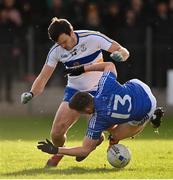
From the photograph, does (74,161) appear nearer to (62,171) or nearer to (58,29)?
(62,171)

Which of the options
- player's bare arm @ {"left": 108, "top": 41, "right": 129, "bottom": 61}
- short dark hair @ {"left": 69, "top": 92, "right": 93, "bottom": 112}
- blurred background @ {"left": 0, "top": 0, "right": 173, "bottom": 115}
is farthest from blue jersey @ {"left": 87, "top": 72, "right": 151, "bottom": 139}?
blurred background @ {"left": 0, "top": 0, "right": 173, "bottom": 115}

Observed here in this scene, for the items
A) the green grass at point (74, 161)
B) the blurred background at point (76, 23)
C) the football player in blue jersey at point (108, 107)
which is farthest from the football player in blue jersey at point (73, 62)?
the blurred background at point (76, 23)

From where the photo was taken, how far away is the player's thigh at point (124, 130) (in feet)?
41.8

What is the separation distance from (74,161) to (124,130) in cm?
118

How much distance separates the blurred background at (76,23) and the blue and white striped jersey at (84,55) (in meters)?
8.76

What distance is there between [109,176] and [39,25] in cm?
1126

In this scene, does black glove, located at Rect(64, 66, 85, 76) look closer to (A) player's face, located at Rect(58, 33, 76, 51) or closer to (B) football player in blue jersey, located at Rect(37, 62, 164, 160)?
(A) player's face, located at Rect(58, 33, 76, 51)

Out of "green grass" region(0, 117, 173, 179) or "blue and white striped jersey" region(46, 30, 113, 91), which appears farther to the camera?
"blue and white striped jersey" region(46, 30, 113, 91)

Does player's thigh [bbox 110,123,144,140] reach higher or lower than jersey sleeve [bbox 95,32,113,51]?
lower

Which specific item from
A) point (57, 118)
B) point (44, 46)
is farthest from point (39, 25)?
point (57, 118)

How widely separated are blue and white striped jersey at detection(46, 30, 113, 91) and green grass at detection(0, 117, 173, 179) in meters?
1.16

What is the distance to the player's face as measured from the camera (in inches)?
498

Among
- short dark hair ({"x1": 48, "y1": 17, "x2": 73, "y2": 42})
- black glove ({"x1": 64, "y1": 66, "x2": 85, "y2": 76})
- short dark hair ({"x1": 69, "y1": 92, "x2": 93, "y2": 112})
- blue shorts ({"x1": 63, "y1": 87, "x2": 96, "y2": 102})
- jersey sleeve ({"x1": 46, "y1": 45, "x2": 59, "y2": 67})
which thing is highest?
short dark hair ({"x1": 48, "y1": 17, "x2": 73, "y2": 42})

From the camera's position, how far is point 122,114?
1218 centimetres
